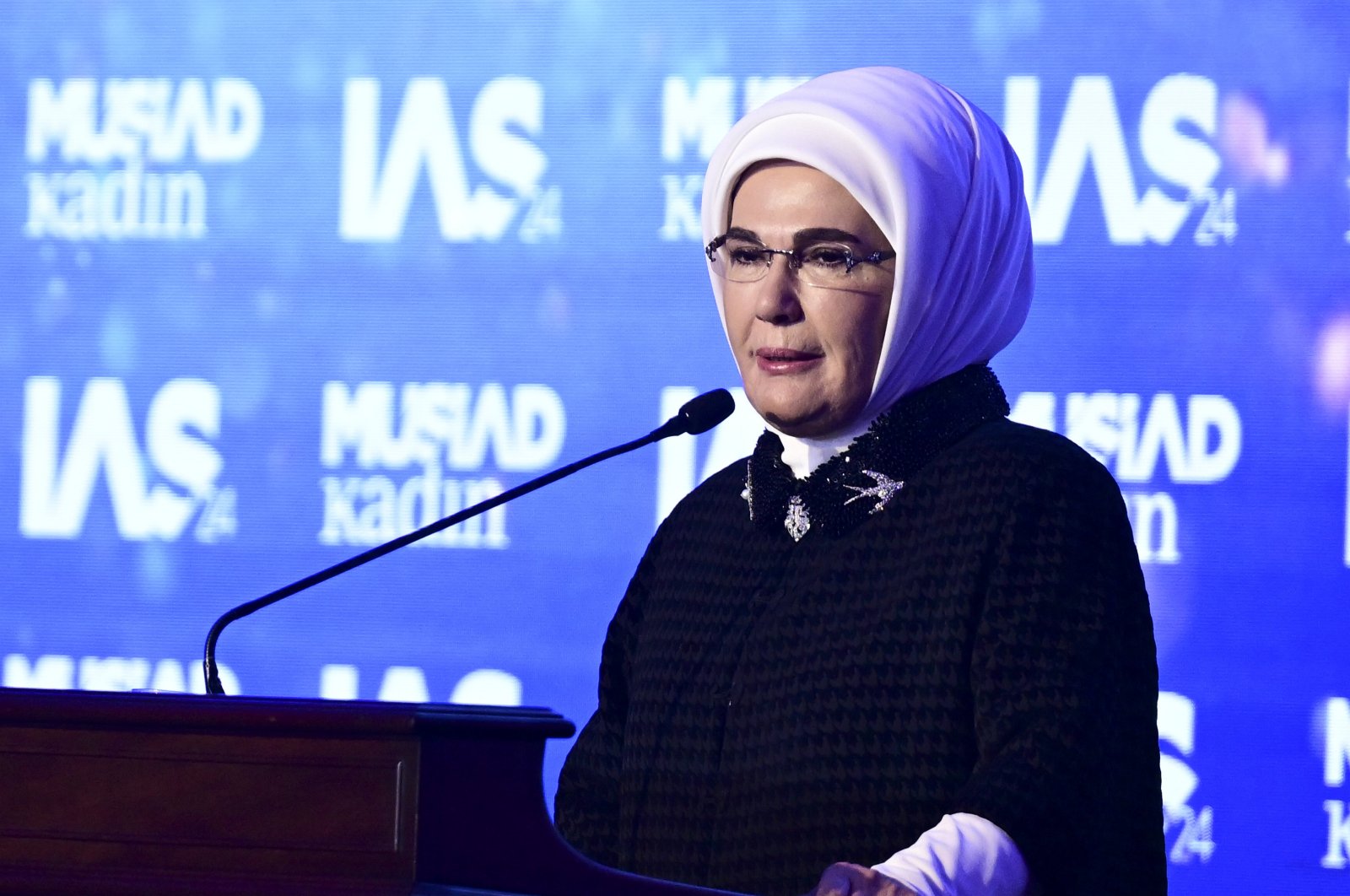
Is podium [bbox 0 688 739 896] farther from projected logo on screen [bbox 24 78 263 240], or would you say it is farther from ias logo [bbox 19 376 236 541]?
projected logo on screen [bbox 24 78 263 240]

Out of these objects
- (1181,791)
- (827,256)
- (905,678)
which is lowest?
(1181,791)

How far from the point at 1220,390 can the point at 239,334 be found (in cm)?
160

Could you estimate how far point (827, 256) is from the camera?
152cm

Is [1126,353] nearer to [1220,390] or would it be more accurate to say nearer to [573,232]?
[1220,390]

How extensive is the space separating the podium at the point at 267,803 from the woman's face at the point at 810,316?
1.87ft

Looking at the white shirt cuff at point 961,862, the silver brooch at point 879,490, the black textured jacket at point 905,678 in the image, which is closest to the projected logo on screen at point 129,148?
the black textured jacket at point 905,678

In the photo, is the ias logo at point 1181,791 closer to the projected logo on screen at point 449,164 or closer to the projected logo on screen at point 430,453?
the projected logo on screen at point 430,453

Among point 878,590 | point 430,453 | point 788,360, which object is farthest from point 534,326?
point 878,590

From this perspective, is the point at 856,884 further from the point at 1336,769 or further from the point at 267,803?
the point at 1336,769

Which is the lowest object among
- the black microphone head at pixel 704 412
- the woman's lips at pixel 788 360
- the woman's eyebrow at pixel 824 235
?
the black microphone head at pixel 704 412

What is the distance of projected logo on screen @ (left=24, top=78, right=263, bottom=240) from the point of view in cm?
295

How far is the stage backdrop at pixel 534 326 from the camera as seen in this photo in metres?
2.56

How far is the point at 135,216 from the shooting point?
296 cm

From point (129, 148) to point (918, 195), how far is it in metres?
1.92
